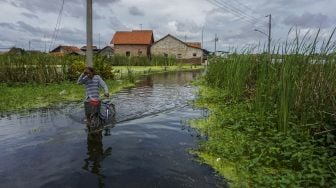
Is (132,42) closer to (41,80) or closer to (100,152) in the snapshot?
(41,80)

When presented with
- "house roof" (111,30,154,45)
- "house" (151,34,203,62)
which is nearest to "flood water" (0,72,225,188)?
"house" (151,34,203,62)

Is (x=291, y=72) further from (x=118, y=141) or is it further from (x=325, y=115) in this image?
(x=118, y=141)

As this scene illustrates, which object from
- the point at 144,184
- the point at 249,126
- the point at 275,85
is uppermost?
the point at 275,85

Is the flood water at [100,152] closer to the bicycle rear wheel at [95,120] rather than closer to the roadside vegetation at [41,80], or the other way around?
the bicycle rear wheel at [95,120]

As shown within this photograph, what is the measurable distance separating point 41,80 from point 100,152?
43.7 feet

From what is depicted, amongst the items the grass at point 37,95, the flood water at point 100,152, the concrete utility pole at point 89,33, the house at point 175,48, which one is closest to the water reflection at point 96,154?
the flood water at point 100,152

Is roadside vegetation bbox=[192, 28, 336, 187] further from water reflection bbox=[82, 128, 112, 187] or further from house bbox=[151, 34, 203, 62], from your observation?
house bbox=[151, 34, 203, 62]

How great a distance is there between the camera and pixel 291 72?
307 inches

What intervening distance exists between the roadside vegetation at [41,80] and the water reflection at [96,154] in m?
5.11

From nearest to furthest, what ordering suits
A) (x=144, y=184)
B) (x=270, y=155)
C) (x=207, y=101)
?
(x=144, y=184) < (x=270, y=155) < (x=207, y=101)

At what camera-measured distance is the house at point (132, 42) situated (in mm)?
70312

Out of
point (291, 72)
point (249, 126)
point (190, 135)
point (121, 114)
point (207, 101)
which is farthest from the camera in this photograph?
point (207, 101)

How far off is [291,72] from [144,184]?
3972 mm

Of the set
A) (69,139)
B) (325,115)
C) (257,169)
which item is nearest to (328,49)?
(325,115)
